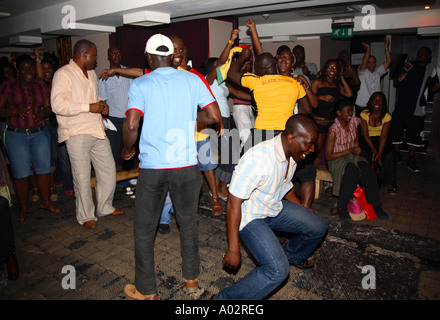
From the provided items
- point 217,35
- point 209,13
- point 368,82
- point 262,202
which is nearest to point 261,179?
point 262,202

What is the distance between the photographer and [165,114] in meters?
2.69

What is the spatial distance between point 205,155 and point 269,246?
2.13 meters

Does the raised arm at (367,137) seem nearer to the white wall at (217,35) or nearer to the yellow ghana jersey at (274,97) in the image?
the yellow ghana jersey at (274,97)

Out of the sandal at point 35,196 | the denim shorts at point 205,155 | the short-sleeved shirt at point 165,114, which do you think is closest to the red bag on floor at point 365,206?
the denim shorts at point 205,155

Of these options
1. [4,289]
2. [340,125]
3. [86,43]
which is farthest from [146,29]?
[4,289]

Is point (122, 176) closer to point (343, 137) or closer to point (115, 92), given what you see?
point (115, 92)

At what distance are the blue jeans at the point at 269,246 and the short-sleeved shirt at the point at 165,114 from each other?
779mm

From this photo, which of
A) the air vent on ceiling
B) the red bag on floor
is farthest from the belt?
the air vent on ceiling

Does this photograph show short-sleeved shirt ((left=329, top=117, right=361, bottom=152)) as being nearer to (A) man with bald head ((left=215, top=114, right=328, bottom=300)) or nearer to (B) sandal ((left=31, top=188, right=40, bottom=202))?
(A) man with bald head ((left=215, top=114, right=328, bottom=300))

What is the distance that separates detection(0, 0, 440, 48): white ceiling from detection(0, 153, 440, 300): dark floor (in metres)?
2.90

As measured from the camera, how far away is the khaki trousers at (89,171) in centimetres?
418

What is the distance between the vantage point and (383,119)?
5531 mm
